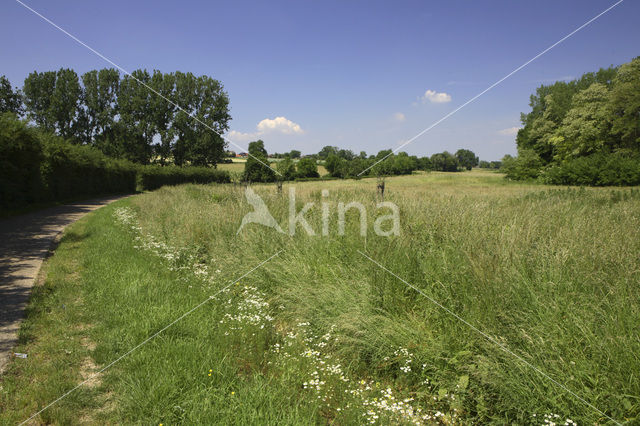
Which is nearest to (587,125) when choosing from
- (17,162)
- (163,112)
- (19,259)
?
(19,259)

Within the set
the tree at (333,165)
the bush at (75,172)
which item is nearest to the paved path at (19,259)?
the bush at (75,172)

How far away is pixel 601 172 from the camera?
29.7 metres

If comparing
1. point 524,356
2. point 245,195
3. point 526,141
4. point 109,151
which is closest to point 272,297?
point 524,356

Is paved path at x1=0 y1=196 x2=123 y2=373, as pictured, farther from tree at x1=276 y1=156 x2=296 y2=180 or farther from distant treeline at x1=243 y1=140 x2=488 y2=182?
tree at x1=276 y1=156 x2=296 y2=180

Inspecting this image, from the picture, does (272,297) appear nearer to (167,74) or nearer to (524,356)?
(524,356)

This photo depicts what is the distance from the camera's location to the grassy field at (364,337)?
103 inches

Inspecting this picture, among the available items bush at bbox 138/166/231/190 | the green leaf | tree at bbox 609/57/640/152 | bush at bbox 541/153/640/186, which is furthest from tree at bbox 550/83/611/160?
the green leaf

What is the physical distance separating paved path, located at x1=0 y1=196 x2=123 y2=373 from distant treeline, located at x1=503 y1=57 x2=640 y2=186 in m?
37.2

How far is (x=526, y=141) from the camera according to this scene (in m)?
57.7

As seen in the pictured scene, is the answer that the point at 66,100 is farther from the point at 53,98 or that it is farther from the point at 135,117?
the point at 135,117

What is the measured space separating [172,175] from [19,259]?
39044mm

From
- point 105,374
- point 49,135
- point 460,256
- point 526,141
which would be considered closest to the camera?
point 105,374

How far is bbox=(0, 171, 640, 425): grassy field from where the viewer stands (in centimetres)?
261

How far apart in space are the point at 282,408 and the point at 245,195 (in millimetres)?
8585
